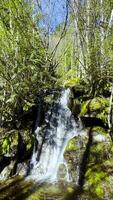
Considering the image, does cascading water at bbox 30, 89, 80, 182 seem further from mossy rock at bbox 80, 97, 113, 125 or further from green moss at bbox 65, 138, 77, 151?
mossy rock at bbox 80, 97, 113, 125

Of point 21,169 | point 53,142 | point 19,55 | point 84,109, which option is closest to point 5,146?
point 21,169

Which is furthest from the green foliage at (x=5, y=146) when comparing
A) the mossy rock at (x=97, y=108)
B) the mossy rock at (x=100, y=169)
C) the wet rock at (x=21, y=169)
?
the mossy rock at (x=100, y=169)

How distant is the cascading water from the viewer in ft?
44.4

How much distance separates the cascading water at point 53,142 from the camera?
13.5m

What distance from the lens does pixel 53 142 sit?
14.9 m

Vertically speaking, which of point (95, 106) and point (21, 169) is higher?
point (95, 106)

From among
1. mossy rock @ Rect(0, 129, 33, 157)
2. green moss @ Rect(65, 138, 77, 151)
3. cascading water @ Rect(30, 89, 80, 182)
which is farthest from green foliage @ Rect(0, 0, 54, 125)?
green moss @ Rect(65, 138, 77, 151)

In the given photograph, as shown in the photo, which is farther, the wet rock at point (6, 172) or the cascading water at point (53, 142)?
the wet rock at point (6, 172)

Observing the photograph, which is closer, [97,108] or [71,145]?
[71,145]

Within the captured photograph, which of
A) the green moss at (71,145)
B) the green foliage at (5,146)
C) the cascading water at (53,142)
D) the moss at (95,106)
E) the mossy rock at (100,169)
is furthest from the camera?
the green foliage at (5,146)

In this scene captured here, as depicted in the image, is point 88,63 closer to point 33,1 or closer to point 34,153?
point 33,1

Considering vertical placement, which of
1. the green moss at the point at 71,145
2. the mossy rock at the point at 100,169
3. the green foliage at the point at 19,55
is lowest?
the mossy rock at the point at 100,169

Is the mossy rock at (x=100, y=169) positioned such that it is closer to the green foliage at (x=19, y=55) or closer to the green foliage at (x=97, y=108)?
the green foliage at (x=97, y=108)

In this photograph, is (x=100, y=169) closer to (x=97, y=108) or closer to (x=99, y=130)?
(x=99, y=130)
